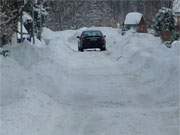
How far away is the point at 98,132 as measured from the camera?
11.1 meters

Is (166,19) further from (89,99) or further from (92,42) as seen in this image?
(89,99)

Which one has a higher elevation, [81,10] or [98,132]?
[98,132]

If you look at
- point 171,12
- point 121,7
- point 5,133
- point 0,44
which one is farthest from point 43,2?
point 121,7

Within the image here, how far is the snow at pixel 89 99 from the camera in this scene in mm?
Result: 11219

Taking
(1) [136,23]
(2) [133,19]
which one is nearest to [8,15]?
(1) [136,23]

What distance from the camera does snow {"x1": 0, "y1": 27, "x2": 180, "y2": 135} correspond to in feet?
36.8

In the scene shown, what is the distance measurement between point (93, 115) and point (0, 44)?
12.9 meters

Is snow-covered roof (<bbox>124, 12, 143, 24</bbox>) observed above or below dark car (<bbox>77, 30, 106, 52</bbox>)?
below

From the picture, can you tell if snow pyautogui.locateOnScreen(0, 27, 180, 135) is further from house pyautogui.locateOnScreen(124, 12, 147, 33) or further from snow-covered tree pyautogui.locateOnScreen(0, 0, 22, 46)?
house pyautogui.locateOnScreen(124, 12, 147, 33)

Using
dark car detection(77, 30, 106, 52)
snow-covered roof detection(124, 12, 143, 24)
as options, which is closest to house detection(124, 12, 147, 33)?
snow-covered roof detection(124, 12, 143, 24)

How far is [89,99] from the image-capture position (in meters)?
15.7

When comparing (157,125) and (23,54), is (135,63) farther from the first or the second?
(157,125)

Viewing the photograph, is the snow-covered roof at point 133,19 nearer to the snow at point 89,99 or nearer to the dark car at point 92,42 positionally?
the dark car at point 92,42

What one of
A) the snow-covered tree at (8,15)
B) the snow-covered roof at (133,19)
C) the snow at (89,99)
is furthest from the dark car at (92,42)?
the snow-covered roof at (133,19)
